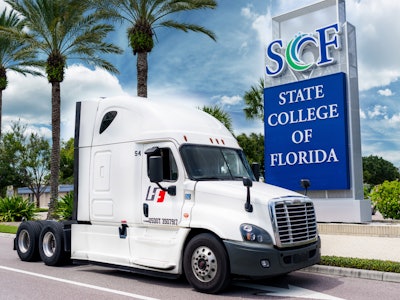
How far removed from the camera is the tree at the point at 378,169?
10894cm

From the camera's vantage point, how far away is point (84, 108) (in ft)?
33.6

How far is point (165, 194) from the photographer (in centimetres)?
812

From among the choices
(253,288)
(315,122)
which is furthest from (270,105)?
(253,288)

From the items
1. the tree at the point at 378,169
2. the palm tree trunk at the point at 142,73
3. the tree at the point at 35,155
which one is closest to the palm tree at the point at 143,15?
the palm tree trunk at the point at 142,73

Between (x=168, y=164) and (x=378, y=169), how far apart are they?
109698 millimetres

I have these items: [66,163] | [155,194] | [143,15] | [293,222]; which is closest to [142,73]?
[143,15]

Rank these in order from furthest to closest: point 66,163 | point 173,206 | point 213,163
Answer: point 66,163
point 213,163
point 173,206

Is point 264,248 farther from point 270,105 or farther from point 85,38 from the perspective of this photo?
point 85,38

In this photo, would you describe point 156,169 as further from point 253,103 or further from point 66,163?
point 66,163

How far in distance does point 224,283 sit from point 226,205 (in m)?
1.19

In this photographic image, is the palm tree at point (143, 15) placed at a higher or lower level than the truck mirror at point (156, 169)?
higher

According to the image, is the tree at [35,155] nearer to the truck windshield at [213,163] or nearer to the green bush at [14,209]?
the green bush at [14,209]

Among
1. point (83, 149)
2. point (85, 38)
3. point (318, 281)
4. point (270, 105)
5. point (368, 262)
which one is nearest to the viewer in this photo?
point (318, 281)

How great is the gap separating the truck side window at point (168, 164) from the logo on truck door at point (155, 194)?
25cm
